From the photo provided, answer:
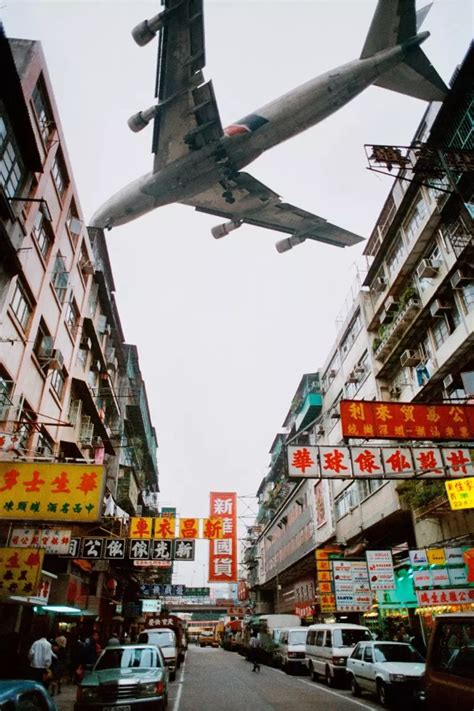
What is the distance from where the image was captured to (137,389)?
39531 mm

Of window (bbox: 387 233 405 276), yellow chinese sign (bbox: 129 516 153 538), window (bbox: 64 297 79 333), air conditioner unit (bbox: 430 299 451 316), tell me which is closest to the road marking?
yellow chinese sign (bbox: 129 516 153 538)

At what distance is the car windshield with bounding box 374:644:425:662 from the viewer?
12.0m

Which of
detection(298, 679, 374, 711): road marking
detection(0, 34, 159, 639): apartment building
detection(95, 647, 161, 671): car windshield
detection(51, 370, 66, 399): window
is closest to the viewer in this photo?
detection(95, 647, 161, 671): car windshield

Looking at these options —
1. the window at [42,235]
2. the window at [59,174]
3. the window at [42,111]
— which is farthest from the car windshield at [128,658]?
the window at [42,111]

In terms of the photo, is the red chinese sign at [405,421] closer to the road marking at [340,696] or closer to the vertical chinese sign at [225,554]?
the road marking at [340,696]

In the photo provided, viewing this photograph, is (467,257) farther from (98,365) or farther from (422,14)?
(98,365)

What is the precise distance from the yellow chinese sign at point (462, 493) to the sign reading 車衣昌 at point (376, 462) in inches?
22.5

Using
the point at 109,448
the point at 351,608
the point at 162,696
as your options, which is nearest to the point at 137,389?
the point at 109,448

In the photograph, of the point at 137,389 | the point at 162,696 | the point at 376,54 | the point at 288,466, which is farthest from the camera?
the point at 137,389

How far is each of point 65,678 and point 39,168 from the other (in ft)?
64.5

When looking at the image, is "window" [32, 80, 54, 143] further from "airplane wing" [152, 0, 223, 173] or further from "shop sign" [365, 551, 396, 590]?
"shop sign" [365, 551, 396, 590]

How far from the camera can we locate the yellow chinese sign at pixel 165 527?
1900 cm

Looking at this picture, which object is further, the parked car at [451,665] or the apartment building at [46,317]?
the apartment building at [46,317]

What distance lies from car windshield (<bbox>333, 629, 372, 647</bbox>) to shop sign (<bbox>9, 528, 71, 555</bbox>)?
1025cm
